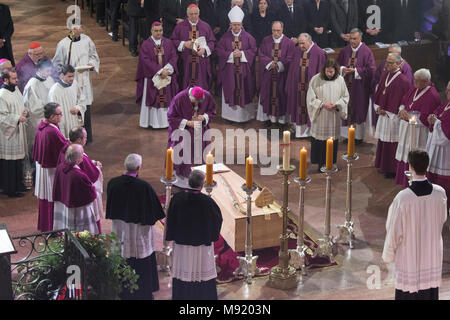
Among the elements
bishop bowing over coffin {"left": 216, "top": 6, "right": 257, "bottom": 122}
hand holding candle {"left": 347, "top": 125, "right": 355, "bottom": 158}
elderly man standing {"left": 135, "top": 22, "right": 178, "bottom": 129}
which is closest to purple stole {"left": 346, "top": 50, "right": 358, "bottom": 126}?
bishop bowing over coffin {"left": 216, "top": 6, "right": 257, "bottom": 122}

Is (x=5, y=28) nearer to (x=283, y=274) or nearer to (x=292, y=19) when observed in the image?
(x=292, y=19)

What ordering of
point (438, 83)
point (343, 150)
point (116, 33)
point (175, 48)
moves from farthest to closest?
point (116, 33)
point (438, 83)
point (175, 48)
point (343, 150)

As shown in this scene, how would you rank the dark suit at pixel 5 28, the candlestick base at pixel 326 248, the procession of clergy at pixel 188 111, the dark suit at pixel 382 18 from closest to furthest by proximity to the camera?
the procession of clergy at pixel 188 111
the candlestick base at pixel 326 248
the dark suit at pixel 5 28
the dark suit at pixel 382 18

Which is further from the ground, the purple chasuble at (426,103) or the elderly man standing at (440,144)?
the purple chasuble at (426,103)

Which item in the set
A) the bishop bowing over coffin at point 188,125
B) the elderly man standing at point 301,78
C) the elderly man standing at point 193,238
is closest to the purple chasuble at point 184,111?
the bishop bowing over coffin at point 188,125

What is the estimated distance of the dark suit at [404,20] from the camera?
53.1ft

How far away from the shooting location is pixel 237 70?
546 inches

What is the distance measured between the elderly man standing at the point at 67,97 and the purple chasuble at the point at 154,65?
8.57ft

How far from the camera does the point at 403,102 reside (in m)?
11.0

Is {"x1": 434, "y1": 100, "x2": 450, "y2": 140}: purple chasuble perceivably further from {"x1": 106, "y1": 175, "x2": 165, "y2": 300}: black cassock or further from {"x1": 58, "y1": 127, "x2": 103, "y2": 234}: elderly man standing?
{"x1": 58, "y1": 127, "x2": 103, "y2": 234}: elderly man standing

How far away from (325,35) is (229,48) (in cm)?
204

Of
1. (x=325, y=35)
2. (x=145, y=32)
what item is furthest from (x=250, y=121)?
(x=145, y=32)

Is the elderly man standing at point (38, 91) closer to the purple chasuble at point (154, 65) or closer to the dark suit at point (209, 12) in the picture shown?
the purple chasuble at point (154, 65)
